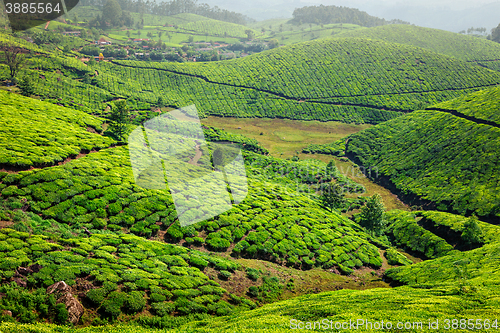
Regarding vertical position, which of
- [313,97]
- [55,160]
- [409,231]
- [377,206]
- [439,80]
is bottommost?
[409,231]

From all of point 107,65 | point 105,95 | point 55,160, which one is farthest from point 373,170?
point 107,65

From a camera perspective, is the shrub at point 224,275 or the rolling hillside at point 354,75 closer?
the shrub at point 224,275

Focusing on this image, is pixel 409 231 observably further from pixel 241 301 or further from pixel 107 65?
pixel 107 65

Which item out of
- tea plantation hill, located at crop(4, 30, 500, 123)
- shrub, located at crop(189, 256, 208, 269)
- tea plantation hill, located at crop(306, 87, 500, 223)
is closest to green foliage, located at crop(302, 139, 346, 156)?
tea plantation hill, located at crop(306, 87, 500, 223)

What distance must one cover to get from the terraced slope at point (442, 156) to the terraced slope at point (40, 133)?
234 feet

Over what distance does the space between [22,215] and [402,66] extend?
583 feet

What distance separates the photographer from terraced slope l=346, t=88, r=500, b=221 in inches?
2370

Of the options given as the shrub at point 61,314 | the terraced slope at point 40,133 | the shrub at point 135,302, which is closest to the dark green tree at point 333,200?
the shrub at point 135,302

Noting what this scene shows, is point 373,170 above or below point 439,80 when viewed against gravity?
below

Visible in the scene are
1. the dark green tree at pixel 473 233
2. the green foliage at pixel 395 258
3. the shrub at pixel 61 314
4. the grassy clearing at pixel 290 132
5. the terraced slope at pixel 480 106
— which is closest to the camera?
the shrub at pixel 61 314

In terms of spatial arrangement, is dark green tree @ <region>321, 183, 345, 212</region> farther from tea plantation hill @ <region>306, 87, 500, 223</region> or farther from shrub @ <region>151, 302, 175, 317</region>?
shrub @ <region>151, 302, 175, 317</region>

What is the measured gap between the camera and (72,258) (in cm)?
2444

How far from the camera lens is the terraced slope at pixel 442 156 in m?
60.2

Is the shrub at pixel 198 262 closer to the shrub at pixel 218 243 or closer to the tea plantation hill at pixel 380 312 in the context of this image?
the shrub at pixel 218 243
